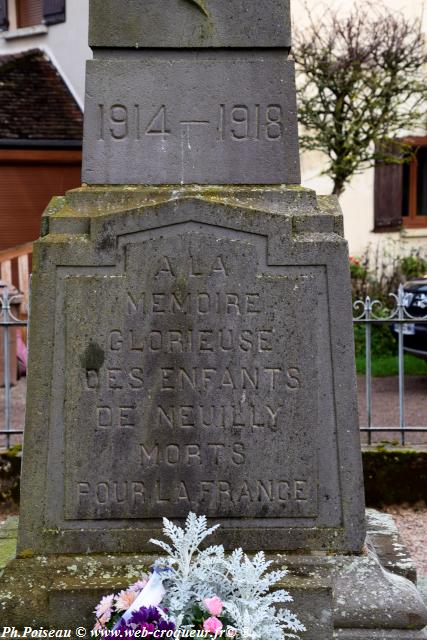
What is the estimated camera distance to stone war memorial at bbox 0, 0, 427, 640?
3850 millimetres

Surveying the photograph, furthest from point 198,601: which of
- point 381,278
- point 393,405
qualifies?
point 381,278

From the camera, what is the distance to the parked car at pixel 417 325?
385 inches

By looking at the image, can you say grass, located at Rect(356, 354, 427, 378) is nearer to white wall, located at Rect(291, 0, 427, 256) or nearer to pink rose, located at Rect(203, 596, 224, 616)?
white wall, located at Rect(291, 0, 427, 256)

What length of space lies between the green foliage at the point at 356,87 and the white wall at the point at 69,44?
3405mm

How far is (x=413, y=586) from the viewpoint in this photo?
3.98 meters

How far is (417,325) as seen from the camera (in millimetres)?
9766

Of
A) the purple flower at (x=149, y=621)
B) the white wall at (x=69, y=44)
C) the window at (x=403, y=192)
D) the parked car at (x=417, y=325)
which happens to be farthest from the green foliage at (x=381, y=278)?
the purple flower at (x=149, y=621)

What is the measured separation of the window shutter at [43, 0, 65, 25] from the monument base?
43.8 ft

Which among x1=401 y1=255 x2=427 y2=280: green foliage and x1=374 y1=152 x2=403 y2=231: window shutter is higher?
x1=374 y1=152 x2=403 y2=231: window shutter

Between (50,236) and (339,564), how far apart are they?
5.32 ft

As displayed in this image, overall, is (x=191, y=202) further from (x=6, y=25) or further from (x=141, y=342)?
(x=6, y=25)

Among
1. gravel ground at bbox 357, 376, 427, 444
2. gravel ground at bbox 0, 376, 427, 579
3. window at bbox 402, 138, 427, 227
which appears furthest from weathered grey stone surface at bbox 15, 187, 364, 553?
window at bbox 402, 138, 427, 227

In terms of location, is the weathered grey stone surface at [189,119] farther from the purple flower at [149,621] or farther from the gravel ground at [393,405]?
the gravel ground at [393,405]

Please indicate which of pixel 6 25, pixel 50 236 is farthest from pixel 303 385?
pixel 6 25
